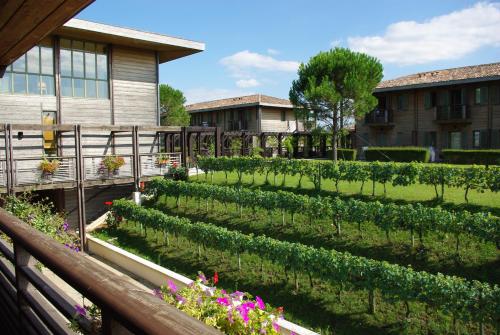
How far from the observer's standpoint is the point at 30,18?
340 centimetres

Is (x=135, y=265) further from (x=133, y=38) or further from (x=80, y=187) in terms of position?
(x=133, y=38)

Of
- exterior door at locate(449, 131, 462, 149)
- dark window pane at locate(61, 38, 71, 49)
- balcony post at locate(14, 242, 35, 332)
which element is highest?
dark window pane at locate(61, 38, 71, 49)

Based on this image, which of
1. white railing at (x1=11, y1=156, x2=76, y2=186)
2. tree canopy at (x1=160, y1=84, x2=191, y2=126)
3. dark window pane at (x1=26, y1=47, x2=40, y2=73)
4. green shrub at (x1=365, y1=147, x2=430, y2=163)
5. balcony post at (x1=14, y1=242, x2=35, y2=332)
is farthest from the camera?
tree canopy at (x1=160, y1=84, x2=191, y2=126)

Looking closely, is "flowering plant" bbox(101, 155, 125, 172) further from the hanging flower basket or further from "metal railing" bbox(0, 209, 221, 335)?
"metal railing" bbox(0, 209, 221, 335)

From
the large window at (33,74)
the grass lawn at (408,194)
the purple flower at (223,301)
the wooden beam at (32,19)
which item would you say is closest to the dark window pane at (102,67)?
→ the large window at (33,74)

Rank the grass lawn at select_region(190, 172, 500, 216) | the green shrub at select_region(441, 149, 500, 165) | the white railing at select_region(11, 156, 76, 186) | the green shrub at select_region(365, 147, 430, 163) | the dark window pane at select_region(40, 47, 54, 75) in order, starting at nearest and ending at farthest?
1. the grass lawn at select_region(190, 172, 500, 216)
2. the white railing at select_region(11, 156, 76, 186)
3. the dark window pane at select_region(40, 47, 54, 75)
4. the green shrub at select_region(441, 149, 500, 165)
5. the green shrub at select_region(365, 147, 430, 163)

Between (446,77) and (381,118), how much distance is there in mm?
5288

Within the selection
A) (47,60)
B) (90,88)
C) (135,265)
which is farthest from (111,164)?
(135,265)

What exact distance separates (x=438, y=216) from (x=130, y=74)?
15.1 meters

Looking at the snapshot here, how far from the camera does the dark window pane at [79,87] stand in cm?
1855

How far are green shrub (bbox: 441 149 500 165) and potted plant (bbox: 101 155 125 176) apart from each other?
64.0ft

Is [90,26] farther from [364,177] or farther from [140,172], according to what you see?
[364,177]

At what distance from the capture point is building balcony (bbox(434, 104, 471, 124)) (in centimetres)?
2927

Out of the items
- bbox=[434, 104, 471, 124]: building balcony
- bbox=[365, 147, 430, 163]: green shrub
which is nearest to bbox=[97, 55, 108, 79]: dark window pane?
bbox=[365, 147, 430, 163]: green shrub
